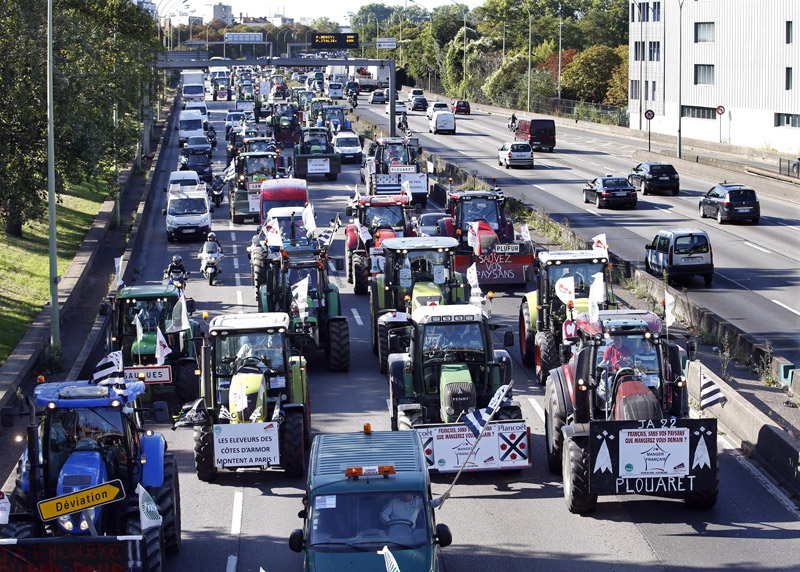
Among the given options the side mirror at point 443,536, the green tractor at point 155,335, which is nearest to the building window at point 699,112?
the green tractor at point 155,335

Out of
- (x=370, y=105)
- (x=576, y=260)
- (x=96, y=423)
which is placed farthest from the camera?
(x=370, y=105)

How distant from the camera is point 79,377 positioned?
911 inches

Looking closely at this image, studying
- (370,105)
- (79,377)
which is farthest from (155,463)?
(370,105)

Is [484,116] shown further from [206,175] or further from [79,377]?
[79,377]

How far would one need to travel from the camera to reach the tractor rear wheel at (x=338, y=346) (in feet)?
75.7

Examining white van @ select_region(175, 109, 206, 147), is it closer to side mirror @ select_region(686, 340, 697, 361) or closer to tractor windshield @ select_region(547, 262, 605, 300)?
tractor windshield @ select_region(547, 262, 605, 300)

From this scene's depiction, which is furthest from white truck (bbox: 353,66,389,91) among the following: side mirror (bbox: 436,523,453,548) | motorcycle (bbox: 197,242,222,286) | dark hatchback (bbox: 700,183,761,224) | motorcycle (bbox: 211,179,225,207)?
side mirror (bbox: 436,523,453,548)

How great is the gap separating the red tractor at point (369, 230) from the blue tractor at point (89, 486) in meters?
18.1

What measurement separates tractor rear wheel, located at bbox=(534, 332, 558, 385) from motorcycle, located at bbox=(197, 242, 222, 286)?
14.3 metres

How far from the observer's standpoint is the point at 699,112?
7900 cm

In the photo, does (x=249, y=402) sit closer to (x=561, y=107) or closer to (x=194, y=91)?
(x=561, y=107)

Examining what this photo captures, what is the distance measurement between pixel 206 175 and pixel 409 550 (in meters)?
45.9

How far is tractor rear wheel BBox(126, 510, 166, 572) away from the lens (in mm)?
11977

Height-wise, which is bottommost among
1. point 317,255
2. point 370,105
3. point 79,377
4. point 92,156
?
point 79,377
